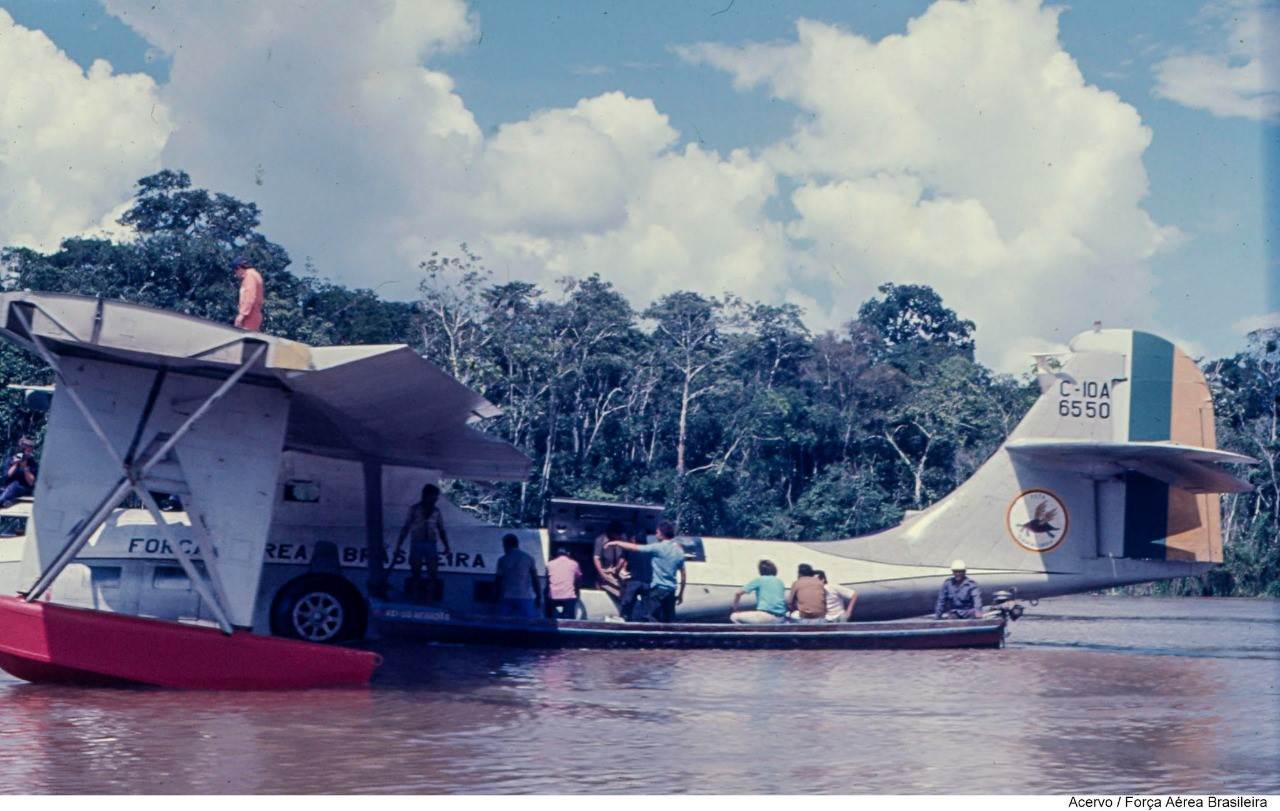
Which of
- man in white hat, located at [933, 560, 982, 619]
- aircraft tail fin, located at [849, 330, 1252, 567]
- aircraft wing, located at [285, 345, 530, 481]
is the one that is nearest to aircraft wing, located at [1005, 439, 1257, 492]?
aircraft tail fin, located at [849, 330, 1252, 567]

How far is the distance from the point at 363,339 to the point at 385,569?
24157 mm

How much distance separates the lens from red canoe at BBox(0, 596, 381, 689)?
1086 centimetres

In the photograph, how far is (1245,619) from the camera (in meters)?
28.0

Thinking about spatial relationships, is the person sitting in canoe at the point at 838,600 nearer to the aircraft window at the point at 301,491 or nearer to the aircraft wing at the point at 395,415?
the aircraft wing at the point at 395,415

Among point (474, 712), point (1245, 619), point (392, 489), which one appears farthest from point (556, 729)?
point (1245, 619)

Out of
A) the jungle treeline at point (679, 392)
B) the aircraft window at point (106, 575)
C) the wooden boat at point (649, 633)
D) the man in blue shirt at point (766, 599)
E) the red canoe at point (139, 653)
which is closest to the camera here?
the red canoe at point (139, 653)

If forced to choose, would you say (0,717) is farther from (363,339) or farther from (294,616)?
(363,339)

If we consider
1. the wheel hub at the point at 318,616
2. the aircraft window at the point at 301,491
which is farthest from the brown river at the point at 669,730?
the aircraft window at the point at 301,491

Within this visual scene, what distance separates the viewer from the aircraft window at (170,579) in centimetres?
1401

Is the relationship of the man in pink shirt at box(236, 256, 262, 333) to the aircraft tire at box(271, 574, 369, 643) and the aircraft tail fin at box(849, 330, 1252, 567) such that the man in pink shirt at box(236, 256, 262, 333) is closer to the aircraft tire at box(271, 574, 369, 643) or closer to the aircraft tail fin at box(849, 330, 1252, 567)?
the aircraft tire at box(271, 574, 369, 643)

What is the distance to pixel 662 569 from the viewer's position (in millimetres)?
16156

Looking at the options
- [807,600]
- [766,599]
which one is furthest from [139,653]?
[807,600]

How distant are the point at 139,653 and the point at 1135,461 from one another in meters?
12.6

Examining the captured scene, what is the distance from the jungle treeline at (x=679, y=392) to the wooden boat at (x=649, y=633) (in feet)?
70.0
